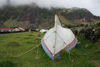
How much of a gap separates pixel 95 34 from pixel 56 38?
18.9 ft

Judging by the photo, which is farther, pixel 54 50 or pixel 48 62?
pixel 54 50

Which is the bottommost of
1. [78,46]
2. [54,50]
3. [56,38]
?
[78,46]

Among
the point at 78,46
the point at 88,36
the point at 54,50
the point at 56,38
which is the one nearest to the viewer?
the point at 54,50

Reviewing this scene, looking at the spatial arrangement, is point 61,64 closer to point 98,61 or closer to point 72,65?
point 72,65

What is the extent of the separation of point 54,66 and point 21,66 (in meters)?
2.50

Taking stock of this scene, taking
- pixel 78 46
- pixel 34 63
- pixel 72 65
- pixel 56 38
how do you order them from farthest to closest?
pixel 78 46 → pixel 56 38 → pixel 34 63 → pixel 72 65

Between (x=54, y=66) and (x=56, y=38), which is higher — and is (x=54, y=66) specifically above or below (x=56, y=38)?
below

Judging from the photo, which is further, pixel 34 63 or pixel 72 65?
pixel 34 63

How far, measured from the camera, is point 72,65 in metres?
7.79

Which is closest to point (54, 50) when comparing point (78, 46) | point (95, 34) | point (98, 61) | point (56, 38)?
point (56, 38)

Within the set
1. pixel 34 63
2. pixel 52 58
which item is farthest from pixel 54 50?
pixel 34 63

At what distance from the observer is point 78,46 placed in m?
12.7

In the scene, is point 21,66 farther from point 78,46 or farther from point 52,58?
point 78,46

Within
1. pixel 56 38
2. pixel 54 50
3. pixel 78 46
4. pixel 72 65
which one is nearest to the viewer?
pixel 72 65
